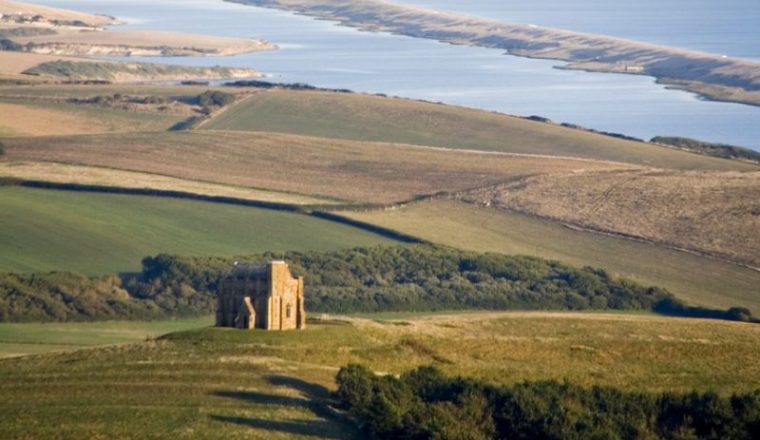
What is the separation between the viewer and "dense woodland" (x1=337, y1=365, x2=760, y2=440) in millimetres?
41438

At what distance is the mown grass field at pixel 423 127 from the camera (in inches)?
3927

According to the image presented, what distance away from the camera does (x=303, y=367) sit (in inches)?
1810

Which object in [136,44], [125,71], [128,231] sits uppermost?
[128,231]

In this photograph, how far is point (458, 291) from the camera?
6819 centimetres

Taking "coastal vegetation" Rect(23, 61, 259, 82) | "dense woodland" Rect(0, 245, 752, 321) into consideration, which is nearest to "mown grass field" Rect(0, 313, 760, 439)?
"dense woodland" Rect(0, 245, 752, 321)

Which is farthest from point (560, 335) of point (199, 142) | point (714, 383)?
point (199, 142)

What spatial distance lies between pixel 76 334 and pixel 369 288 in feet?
43.0

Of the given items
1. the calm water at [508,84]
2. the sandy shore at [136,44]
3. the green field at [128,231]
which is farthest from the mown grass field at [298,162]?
the sandy shore at [136,44]

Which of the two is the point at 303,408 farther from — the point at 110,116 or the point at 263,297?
the point at 110,116

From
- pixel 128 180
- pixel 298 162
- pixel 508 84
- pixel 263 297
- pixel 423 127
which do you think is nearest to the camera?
pixel 263 297

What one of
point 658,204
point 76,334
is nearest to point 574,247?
point 658,204

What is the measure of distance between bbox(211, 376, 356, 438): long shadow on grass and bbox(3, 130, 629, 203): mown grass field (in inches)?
1525

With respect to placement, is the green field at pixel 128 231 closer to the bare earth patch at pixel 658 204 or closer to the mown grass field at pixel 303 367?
the bare earth patch at pixel 658 204

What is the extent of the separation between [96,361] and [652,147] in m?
59.3
